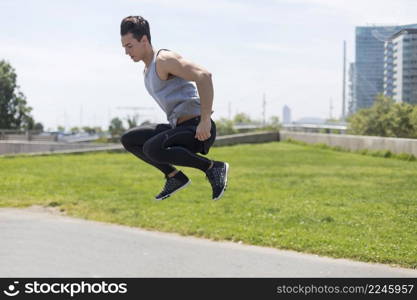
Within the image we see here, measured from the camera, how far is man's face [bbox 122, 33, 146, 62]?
5.64 meters

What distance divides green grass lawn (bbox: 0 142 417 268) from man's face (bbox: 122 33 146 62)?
13925 mm

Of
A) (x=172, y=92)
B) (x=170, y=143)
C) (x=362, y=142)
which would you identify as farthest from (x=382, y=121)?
(x=172, y=92)

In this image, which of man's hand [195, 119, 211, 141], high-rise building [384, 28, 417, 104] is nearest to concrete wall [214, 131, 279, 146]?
high-rise building [384, 28, 417, 104]

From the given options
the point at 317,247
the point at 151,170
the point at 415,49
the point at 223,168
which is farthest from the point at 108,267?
the point at 151,170

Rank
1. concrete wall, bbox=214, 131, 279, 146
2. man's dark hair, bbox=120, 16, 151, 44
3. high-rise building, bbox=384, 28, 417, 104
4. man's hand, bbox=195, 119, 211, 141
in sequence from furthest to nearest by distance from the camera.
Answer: concrete wall, bbox=214, 131, 279, 146
high-rise building, bbox=384, 28, 417, 104
man's hand, bbox=195, 119, 211, 141
man's dark hair, bbox=120, 16, 151, 44

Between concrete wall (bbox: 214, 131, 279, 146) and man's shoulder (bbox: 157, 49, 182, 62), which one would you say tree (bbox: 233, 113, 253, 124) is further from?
man's shoulder (bbox: 157, 49, 182, 62)

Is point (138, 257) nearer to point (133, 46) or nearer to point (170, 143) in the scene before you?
point (170, 143)

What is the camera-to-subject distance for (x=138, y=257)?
20500 mm

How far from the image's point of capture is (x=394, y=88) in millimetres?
12469

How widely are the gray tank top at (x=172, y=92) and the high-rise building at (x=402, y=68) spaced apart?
424 centimetres

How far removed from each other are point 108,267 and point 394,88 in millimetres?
10410

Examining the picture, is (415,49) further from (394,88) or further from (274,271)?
(274,271)

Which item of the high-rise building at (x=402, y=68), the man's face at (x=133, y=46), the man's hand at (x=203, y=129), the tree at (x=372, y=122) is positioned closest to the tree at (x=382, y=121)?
the tree at (x=372, y=122)

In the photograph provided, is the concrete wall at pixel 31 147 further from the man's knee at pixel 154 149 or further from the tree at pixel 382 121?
the man's knee at pixel 154 149
